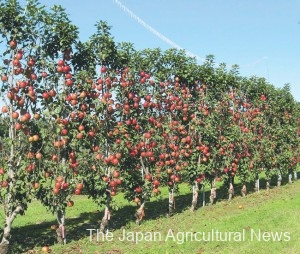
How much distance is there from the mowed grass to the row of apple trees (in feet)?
3.34

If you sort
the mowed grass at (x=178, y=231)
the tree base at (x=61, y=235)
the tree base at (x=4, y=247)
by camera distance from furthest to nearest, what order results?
the tree base at (x=61, y=235), the tree base at (x=4, y=247), the mowed grass at (x=178, y=231)

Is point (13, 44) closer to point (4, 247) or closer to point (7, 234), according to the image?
point (7, 234)

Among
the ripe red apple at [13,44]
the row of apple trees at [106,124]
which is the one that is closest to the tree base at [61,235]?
the row of apple trees at [106,124]

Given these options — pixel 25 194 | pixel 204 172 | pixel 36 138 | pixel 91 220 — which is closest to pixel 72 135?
pixel 36 138

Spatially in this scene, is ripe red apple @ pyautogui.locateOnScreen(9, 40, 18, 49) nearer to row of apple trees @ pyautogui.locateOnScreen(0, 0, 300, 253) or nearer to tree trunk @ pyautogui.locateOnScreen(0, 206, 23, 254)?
row of apple trees @ pyautogui.locateOnScreen(0, 0, 300, 253)

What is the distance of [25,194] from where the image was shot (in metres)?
11.4

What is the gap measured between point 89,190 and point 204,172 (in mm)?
7246

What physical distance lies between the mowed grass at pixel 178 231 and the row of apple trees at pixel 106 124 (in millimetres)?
1017

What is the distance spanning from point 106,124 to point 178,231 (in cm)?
459

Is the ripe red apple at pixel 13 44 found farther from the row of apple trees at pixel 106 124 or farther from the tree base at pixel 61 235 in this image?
the tree base at pixel 61 235

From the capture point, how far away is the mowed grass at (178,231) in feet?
35.0

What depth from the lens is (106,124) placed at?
45.8 feet

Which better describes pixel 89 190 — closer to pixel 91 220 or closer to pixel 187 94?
pixel 91 220

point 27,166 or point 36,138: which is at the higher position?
point 36,138
